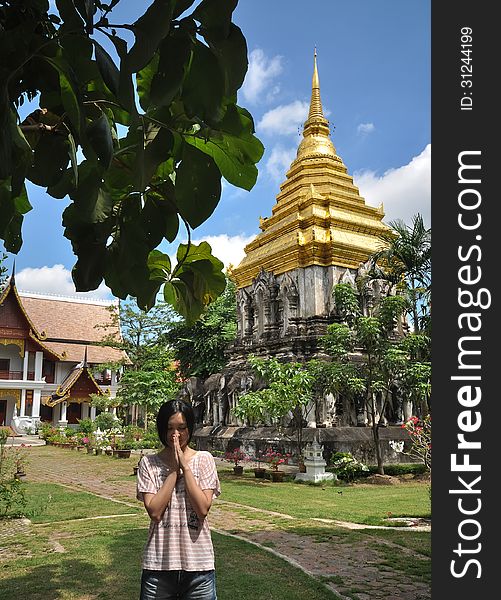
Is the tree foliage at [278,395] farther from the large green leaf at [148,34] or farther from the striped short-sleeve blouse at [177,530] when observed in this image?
the large green leaf at [148,34]

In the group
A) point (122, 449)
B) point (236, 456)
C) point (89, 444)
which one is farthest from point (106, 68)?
point (89, 444)

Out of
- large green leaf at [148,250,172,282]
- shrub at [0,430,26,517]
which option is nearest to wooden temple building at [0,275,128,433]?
shrub at [0,430,26,517]

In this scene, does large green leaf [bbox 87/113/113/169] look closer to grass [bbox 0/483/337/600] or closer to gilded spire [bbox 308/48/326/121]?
grass [bbox 0/483/337/600]

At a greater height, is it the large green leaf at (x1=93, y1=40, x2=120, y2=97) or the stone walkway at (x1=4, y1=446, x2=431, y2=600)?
the large green leaf at (x1=93, y1=40, x2=120, y2=97)

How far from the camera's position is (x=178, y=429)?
8.92 feet

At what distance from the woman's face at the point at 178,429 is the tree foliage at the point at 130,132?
103 centimetres

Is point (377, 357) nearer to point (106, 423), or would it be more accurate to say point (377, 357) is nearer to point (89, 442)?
point (89, 442)

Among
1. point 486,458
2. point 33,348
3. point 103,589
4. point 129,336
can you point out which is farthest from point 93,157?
point 33,348

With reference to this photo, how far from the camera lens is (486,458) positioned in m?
2.29

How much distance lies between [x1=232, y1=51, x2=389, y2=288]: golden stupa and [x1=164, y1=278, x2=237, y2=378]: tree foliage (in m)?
4.65

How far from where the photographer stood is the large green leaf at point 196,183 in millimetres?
1229

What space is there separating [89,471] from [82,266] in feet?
42.7

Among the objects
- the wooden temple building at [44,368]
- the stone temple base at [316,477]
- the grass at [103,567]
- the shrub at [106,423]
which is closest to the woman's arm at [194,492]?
the grass at [103,567]

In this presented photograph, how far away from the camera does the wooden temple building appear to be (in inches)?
1064
